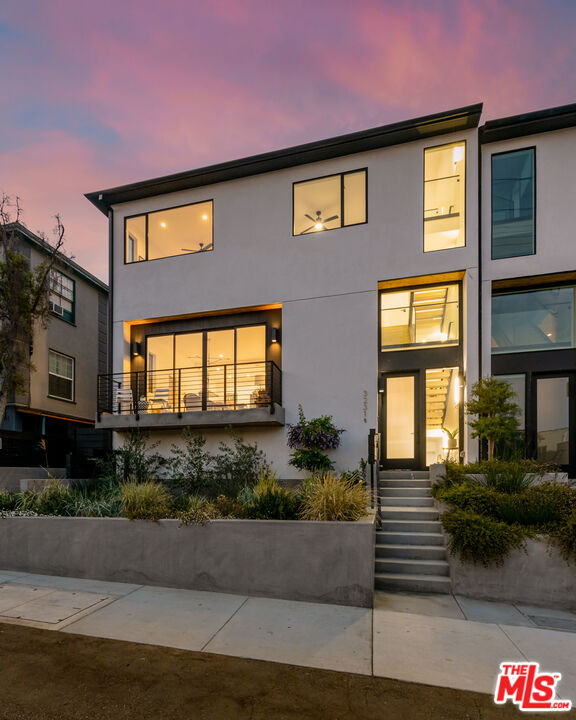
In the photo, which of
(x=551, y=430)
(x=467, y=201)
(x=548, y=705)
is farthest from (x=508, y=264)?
(x=548, y=705)

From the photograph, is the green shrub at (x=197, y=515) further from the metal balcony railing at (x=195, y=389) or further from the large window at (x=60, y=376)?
the large window at (x=60, y=376)

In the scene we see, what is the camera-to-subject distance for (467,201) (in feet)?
33.2

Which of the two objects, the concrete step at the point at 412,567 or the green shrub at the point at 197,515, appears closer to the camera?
the concrete step at the point at 412,567

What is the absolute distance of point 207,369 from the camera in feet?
38.9

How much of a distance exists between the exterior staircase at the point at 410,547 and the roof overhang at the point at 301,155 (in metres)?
7.99

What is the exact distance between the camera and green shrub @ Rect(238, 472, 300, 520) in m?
6.57

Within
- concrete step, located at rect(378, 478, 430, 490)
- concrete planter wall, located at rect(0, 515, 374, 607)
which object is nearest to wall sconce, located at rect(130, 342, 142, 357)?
concrete planter wall, located at rect(0, 515, 374, 607)

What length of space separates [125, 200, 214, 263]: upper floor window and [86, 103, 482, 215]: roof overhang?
62 cm

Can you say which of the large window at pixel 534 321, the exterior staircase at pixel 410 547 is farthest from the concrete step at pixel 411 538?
the large window at pixel 534 321

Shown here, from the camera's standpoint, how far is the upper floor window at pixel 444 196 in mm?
10328

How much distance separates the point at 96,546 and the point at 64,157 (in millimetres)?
13331

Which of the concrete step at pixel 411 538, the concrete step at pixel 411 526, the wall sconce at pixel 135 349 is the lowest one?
the concrete step at pixel 411 538

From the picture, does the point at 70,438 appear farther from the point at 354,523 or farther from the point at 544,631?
the point at 544,631

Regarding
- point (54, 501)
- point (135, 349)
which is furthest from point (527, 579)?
point (135, 349)
